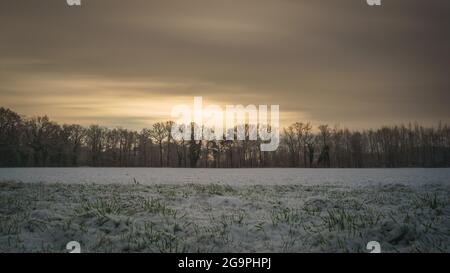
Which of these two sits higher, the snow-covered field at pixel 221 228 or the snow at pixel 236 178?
the snow-covered field at pixel 221 228

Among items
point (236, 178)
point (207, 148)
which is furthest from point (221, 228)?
point (207, 148)

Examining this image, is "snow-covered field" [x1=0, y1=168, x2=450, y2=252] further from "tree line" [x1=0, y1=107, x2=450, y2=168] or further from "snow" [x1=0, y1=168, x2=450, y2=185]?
"tree line" [x1=0, y1=107, x2=450, y2=168]

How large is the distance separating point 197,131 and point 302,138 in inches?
1488

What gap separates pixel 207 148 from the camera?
420 ft

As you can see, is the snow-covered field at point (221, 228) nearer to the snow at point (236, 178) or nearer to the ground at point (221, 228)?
the ground at point (221, 228)

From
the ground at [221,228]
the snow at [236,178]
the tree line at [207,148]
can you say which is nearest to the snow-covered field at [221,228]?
the ground at [221,228]

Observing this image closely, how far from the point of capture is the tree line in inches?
4222

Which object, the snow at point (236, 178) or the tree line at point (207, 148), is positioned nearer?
the snow at point (236, 178)

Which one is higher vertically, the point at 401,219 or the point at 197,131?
the point at 197,131

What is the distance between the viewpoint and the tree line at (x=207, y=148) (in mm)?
107250

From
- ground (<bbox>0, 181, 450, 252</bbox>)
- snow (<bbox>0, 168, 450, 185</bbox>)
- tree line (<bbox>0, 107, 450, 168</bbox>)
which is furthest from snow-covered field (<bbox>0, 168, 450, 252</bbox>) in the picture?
Result: tree line (<bbox>0, 107, 450, 168</bbox>)

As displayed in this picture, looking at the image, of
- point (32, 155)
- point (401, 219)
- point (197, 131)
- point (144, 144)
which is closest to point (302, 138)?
point (197, 131)

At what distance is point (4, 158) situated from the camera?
94438 millimetres
